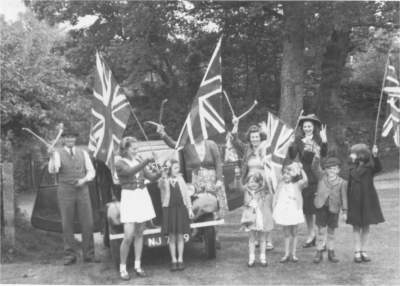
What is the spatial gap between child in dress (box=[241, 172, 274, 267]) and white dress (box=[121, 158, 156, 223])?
3.97 feet

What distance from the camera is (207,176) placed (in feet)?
24.4

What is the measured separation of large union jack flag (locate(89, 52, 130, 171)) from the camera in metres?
6.95

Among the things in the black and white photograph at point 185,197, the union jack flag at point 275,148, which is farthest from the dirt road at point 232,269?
the union jack flag at point 275,148

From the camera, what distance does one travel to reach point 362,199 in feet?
22.4

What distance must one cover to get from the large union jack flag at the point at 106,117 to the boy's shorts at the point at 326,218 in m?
2.69

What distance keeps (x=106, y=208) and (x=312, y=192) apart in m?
2.71

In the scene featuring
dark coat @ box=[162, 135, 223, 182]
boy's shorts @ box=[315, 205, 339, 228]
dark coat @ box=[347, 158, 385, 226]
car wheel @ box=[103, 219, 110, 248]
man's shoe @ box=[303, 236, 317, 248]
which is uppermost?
dark coat @ box=[162, 135, 223, 182]

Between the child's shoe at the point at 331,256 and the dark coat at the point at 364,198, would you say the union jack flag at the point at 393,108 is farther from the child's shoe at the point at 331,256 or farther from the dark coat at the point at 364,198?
the child's shoe at the point at 331,256

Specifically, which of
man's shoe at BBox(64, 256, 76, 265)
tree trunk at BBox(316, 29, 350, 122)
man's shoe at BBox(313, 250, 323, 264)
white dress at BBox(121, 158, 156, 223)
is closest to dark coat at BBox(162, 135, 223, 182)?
white dress at BBox(121, 158, 156, 223)

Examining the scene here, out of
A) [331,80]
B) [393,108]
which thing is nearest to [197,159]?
[393,108]

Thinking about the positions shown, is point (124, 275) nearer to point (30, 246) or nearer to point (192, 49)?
point (30, 246)

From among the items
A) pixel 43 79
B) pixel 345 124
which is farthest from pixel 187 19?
pixel 43 79

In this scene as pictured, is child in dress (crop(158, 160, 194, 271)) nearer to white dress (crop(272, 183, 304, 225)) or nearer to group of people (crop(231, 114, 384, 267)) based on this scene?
group of people (crop(231, 114, 384, 267))

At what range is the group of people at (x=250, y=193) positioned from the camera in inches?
263
